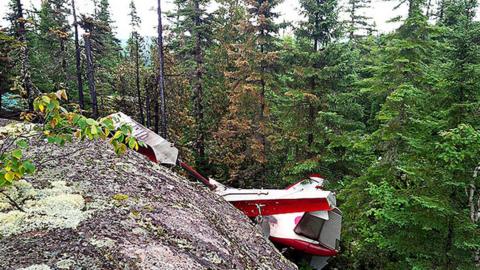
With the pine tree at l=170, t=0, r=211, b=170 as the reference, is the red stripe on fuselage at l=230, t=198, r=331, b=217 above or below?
below

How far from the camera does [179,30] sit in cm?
2162

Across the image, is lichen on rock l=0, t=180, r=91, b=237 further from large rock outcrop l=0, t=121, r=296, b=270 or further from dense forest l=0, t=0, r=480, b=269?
dense forest l=0, t=0, r=480, b=269

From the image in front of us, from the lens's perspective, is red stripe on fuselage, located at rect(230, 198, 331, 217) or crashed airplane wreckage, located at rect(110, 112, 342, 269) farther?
crashed airplane wreckage, located at rect(110, 112, 342, 269)

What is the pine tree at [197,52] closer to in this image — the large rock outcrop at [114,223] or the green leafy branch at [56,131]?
the large rock outcrop at [114,223]

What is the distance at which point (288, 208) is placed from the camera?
7.79 m

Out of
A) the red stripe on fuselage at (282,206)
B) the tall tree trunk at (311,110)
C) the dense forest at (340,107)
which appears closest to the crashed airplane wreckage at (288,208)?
the red stripe on fuselage at (282,206)

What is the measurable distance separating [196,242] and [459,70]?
23.8ft

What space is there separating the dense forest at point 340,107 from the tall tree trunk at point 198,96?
0.08m

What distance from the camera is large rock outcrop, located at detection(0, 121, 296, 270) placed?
3.14 metres

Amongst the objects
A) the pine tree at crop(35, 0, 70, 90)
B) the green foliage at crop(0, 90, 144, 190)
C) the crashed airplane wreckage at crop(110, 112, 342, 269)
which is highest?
the pine tree at crop(35, 0, 70, 90)

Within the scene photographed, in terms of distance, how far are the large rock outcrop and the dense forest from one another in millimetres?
1211

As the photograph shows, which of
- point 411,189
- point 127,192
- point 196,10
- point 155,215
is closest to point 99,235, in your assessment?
point 155,215

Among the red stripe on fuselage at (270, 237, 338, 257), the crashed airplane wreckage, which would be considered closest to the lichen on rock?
the crashed airplane wreckage

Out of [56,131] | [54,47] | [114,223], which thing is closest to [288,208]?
[114,223]
